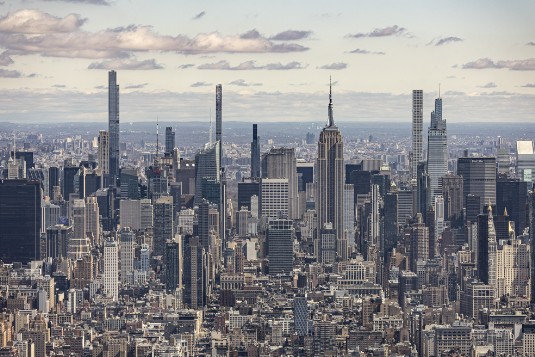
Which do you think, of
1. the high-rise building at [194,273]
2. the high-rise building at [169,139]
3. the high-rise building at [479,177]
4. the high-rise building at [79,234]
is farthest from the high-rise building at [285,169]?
the high-rise building at [79,234]

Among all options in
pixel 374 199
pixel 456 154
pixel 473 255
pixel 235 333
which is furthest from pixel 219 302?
pixel 374 199

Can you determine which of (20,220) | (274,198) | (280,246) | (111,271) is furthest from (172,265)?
(274,198)

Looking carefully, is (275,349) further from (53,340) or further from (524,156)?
(524,156)

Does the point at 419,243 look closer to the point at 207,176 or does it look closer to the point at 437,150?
the point at 437,150

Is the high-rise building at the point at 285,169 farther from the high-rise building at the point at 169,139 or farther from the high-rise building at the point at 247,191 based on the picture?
the high-rise building at the point at 169,139

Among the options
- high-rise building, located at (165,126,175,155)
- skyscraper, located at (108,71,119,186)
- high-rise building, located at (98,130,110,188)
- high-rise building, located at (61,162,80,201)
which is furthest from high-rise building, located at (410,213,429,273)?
high-rise building, located at (61,162,80,201)
